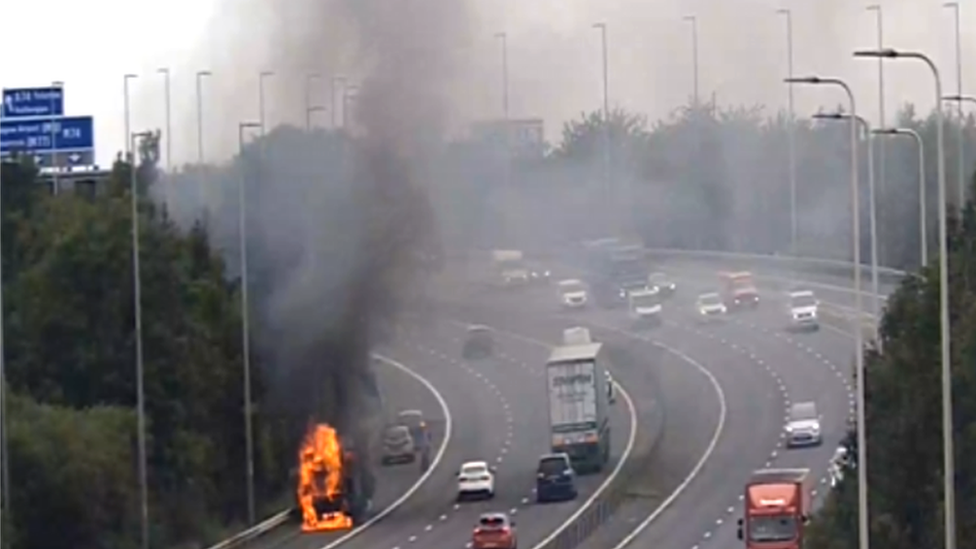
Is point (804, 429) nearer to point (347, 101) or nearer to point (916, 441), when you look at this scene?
point (347, 101)

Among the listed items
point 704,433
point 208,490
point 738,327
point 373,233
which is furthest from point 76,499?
point 738,327

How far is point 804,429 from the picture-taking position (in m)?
93.9

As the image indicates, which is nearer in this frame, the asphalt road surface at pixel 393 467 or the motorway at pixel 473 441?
the asphalt road surface at pixel 393 467

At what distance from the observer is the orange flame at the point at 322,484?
8581 cm

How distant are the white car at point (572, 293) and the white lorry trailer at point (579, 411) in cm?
2343

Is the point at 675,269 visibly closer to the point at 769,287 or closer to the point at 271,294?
the point at 769,287

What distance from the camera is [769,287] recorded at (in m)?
123

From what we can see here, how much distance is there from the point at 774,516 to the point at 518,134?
119 ft

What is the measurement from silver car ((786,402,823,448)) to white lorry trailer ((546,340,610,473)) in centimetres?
582

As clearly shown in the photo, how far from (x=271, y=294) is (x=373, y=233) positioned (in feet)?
15.6

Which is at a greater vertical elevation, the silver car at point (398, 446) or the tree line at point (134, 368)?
the tree line at point (134, 368)

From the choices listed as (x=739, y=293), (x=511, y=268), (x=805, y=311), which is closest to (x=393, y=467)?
(x=511, y=268)

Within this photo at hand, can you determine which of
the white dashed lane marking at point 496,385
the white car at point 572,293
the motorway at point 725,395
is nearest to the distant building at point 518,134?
the motorway at point 725,395

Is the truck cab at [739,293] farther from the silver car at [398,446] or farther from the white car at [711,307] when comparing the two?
the silver car at [398,446]
